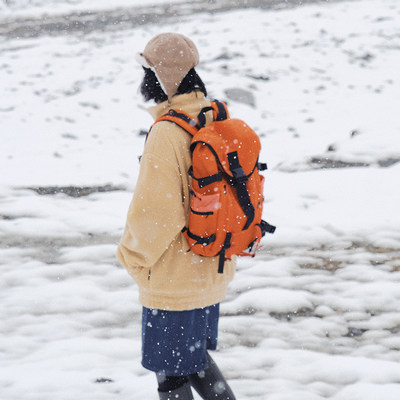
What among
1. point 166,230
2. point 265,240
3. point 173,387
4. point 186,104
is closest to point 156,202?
point 166,230

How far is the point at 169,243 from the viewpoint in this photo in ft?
6.76

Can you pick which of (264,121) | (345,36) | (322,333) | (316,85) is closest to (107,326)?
(322,333)

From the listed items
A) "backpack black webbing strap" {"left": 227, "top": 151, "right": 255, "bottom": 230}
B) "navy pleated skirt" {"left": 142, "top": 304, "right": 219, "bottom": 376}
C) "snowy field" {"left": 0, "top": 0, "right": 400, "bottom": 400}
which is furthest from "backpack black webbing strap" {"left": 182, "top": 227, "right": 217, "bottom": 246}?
"snowy field" {"left": 0, "top": 0, "right": 400, "bottom": 400}

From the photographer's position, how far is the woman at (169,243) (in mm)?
2006

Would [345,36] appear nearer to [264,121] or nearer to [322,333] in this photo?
[264,121]

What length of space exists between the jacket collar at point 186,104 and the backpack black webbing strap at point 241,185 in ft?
0.89

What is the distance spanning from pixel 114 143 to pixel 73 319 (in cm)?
523

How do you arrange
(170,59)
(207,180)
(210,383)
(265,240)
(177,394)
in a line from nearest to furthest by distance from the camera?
(207,180) → (170,59) → (177,394) → (210,383) → (265,240)

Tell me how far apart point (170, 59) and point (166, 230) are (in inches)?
27.2

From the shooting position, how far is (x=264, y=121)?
9812 millimetres

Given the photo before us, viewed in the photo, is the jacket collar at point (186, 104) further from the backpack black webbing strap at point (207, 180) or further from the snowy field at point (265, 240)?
the snowy field at point (265, 240)

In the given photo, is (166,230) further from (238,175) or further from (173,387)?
(173,387)

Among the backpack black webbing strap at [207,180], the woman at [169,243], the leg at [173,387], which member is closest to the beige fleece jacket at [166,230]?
the woman at [169,243]

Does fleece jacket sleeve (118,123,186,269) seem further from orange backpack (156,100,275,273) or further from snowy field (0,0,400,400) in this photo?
snowy field (0,0,400,400)
